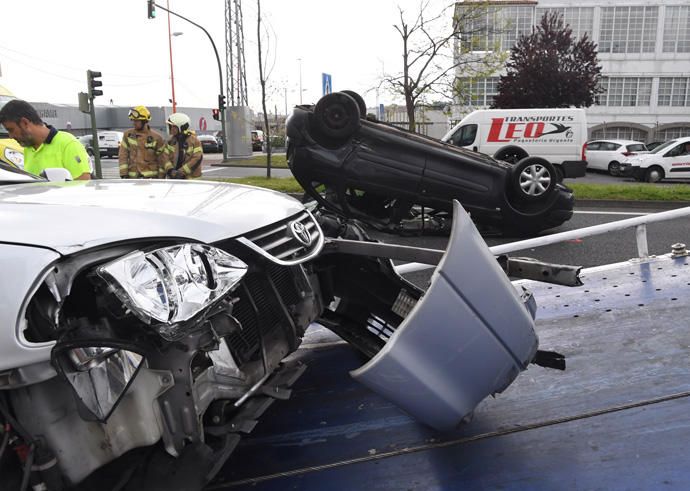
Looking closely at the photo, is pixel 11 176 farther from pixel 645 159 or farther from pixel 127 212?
pixel 645 159

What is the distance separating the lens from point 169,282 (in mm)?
1409

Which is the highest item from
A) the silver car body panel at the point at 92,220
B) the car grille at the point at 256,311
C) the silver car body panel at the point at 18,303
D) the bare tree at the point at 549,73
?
the bare tree at the point at 549,73

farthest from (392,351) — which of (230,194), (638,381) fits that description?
(638,381)

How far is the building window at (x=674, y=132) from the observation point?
4253cm

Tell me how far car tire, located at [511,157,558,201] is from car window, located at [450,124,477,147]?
10183mm

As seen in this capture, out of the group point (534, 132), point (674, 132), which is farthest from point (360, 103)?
point (674, 132)

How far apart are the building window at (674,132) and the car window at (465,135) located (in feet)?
106

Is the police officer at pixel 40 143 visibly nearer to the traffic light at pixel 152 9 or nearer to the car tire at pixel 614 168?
the traffic light at pixel 152 9

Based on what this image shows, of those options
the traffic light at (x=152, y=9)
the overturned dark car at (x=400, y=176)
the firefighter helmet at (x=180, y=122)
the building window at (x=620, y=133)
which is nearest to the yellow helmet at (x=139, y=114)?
the firefighter helmet at (x=180, y=122)

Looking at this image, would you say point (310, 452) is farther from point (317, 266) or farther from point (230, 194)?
point (230, 194)

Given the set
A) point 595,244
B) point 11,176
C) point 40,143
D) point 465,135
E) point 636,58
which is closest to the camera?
point 11,176

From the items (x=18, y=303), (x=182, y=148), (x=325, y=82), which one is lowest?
(x=18, y=303)

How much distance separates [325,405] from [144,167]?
222 inches

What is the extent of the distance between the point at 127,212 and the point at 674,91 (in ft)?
163
